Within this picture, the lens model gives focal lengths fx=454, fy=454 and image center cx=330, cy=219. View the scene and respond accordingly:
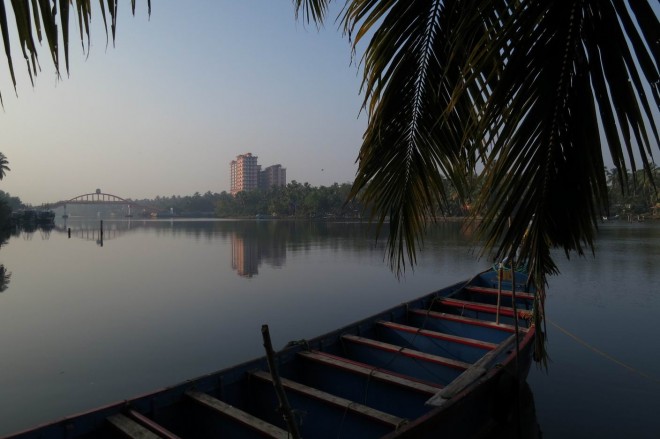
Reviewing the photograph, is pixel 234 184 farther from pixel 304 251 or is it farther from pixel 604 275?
pixel 604 275

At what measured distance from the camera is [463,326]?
7191 mm

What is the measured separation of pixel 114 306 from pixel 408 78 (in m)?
13.7

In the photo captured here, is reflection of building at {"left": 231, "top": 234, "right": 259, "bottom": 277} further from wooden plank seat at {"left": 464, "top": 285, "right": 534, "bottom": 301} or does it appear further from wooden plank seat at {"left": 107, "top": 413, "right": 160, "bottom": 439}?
wooden plank seat at {"left": 107, "top": 413, "right": 160, "bottom": 439}

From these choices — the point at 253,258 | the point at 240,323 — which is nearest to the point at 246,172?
the point at 253,258

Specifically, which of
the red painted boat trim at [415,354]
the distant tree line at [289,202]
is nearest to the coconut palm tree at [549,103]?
the red painted boat trim at [415,354]

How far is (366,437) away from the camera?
4.04 m

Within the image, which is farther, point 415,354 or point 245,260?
point 245,260

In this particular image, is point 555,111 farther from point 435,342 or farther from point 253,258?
point 253,258

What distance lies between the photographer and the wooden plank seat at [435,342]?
238 inches

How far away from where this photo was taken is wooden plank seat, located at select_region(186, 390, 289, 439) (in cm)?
372

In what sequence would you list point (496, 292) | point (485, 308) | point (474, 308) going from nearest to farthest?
point (485, 308) < point (474, 308) < point (496, 292)

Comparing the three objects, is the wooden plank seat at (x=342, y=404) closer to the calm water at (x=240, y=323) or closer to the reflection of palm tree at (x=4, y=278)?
the calm water at (x=240, y=323)

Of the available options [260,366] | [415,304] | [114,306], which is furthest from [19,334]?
[415,304]

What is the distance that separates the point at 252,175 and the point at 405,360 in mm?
180233
